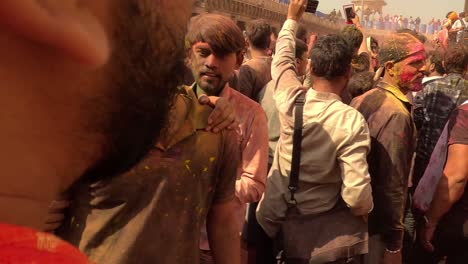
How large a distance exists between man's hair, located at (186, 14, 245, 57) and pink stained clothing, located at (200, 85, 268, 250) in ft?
0.75

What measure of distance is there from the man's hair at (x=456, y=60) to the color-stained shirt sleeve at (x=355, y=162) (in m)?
1.93

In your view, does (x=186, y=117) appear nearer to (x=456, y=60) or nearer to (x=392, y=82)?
(x=392, y=82)

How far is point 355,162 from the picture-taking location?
2555mm

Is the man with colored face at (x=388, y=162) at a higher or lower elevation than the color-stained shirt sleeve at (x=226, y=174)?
lower

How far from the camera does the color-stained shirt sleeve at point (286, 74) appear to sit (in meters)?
2.76

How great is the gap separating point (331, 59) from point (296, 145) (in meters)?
0.49

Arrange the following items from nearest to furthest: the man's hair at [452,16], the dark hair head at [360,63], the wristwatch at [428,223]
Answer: the wristwatch at [428,223] → the dark hair head at [360,63] → the man's hair at [452,16]

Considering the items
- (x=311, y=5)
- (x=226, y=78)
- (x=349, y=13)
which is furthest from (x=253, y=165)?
(x=349, y=13)

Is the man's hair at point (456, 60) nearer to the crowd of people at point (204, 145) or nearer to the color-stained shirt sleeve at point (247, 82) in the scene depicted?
the crowd of people at point (204, 145)

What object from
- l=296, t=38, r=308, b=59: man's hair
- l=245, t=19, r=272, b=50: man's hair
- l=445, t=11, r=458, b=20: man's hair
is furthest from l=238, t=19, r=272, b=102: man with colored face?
l=445, t=11, r=458, b=20: man's hair

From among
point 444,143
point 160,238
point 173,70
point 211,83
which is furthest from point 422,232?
point 173,70

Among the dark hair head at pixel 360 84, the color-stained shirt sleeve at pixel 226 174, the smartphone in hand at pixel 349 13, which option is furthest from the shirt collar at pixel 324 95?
the smartphone in hand at pixel 349 13

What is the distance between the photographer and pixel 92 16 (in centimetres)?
57

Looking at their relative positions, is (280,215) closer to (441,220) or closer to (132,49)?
(441,220)
